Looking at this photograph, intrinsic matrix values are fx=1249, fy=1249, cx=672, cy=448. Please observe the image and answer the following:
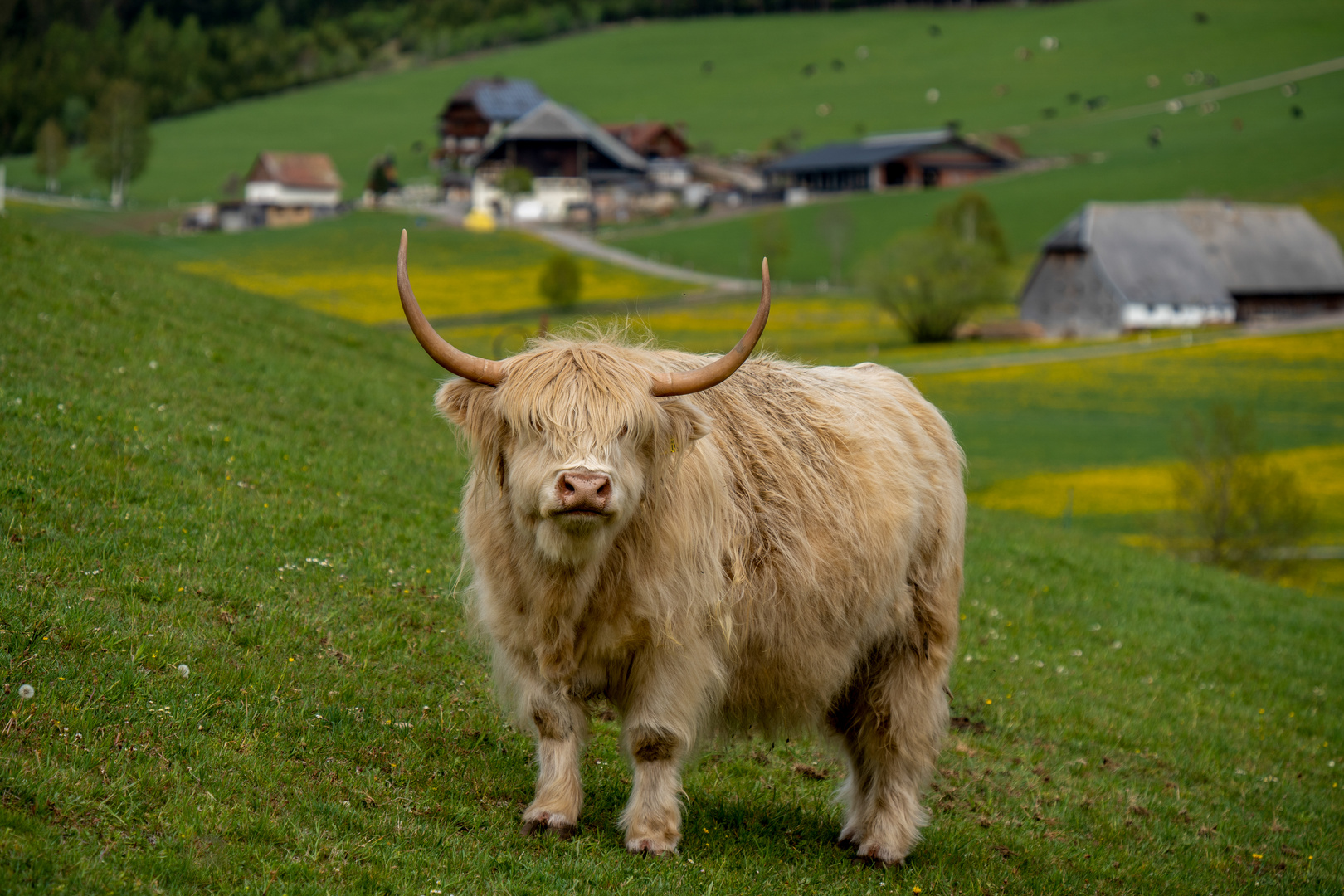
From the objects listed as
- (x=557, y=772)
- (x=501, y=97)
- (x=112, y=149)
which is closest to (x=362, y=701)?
(x=557, y=772)

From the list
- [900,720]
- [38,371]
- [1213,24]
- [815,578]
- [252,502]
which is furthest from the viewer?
[1213,24]

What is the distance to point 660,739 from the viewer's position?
20.5 ft

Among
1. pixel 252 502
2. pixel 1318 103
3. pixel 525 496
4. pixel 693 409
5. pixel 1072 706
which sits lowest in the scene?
pixel 1072 706

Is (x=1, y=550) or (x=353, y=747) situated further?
(x=1, y=550)

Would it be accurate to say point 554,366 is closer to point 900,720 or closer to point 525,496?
point 525,496

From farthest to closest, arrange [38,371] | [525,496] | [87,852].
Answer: [38,371] < [525,496] < [87,852]

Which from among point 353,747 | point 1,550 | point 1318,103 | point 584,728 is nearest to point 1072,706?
point 584,728

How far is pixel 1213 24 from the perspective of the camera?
6186 inches

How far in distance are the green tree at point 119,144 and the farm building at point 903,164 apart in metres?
62.7

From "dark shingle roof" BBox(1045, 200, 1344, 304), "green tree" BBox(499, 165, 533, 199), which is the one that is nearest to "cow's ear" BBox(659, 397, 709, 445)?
"dark shingle roof" BBox(1045, 200, 1344, 304)

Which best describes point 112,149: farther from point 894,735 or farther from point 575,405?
point 575,405

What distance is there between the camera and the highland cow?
237 inches

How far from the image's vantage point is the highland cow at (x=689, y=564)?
603 cm

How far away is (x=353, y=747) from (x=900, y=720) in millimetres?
3159
